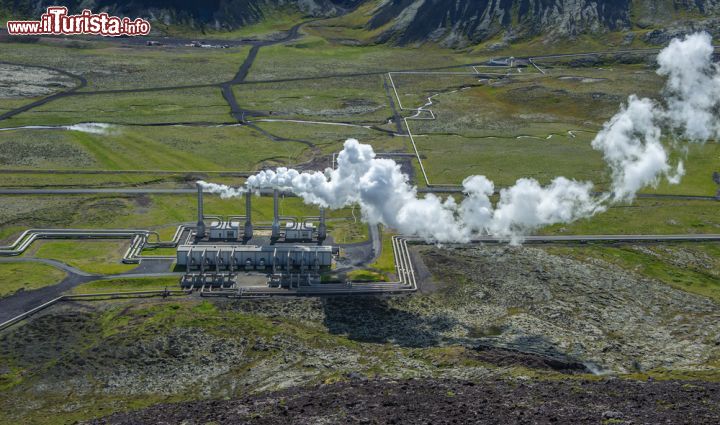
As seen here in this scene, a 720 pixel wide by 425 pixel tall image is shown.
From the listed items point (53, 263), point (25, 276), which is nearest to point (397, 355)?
point (25, 276)

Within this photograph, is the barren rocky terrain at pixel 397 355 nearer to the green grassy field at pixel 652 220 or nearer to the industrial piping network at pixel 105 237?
the industrial piping network at pixel 105 237

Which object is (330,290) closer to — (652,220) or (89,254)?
(89,254)

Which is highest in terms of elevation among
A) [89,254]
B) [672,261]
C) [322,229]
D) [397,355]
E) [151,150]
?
[151,150]

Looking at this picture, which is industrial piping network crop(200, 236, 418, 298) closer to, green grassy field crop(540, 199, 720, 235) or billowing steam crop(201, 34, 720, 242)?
billowing steam crop(201, 34, 720, 242)

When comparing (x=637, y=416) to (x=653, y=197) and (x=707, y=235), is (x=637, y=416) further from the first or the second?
(x=653, y=197)

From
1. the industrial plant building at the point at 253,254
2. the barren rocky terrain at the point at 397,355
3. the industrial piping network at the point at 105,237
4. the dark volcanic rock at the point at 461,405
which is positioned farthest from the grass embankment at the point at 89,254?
the dark volcanic rock at the point at 461,405

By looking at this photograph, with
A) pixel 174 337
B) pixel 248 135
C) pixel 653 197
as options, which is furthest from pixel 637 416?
pixel 248 135
